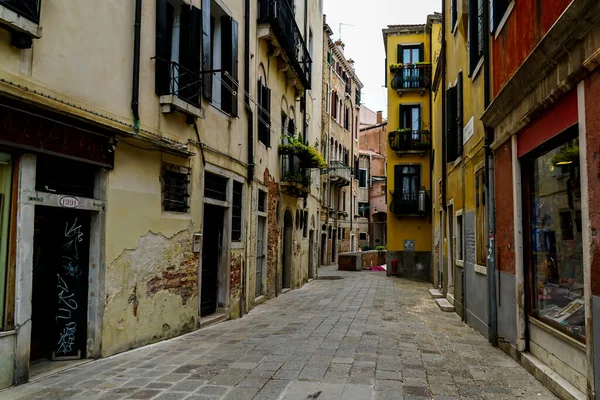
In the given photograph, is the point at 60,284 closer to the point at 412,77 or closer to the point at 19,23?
the point at 19,23

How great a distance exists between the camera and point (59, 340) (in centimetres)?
570

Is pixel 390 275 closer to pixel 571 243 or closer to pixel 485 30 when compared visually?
pixel 485 30

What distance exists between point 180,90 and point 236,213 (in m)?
3.60

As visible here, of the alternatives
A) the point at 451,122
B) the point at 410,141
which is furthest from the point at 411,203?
the point at 451,122

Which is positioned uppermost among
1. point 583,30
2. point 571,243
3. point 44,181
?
point 583,30

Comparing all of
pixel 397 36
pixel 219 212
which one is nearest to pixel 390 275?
pixel 397 36

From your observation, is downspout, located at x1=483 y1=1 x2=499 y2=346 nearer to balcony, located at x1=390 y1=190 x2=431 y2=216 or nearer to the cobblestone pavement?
the cobblestone pavement

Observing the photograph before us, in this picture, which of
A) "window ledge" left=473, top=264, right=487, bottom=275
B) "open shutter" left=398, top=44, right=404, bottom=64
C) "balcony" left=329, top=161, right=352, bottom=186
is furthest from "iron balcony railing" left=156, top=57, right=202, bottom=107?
"balcony" left=329, top=161, right=352, bottom=186

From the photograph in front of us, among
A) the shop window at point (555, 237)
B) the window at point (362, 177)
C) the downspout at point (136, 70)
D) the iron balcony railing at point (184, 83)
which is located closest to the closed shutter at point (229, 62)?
the iron balcony railing at point (184, 83)

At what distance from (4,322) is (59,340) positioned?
1144 mm

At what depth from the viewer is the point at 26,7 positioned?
4.64 m

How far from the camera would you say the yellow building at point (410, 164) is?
70.5ft

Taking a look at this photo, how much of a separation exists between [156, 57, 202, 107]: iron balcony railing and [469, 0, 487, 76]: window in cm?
463

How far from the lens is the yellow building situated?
2150 centimetres
